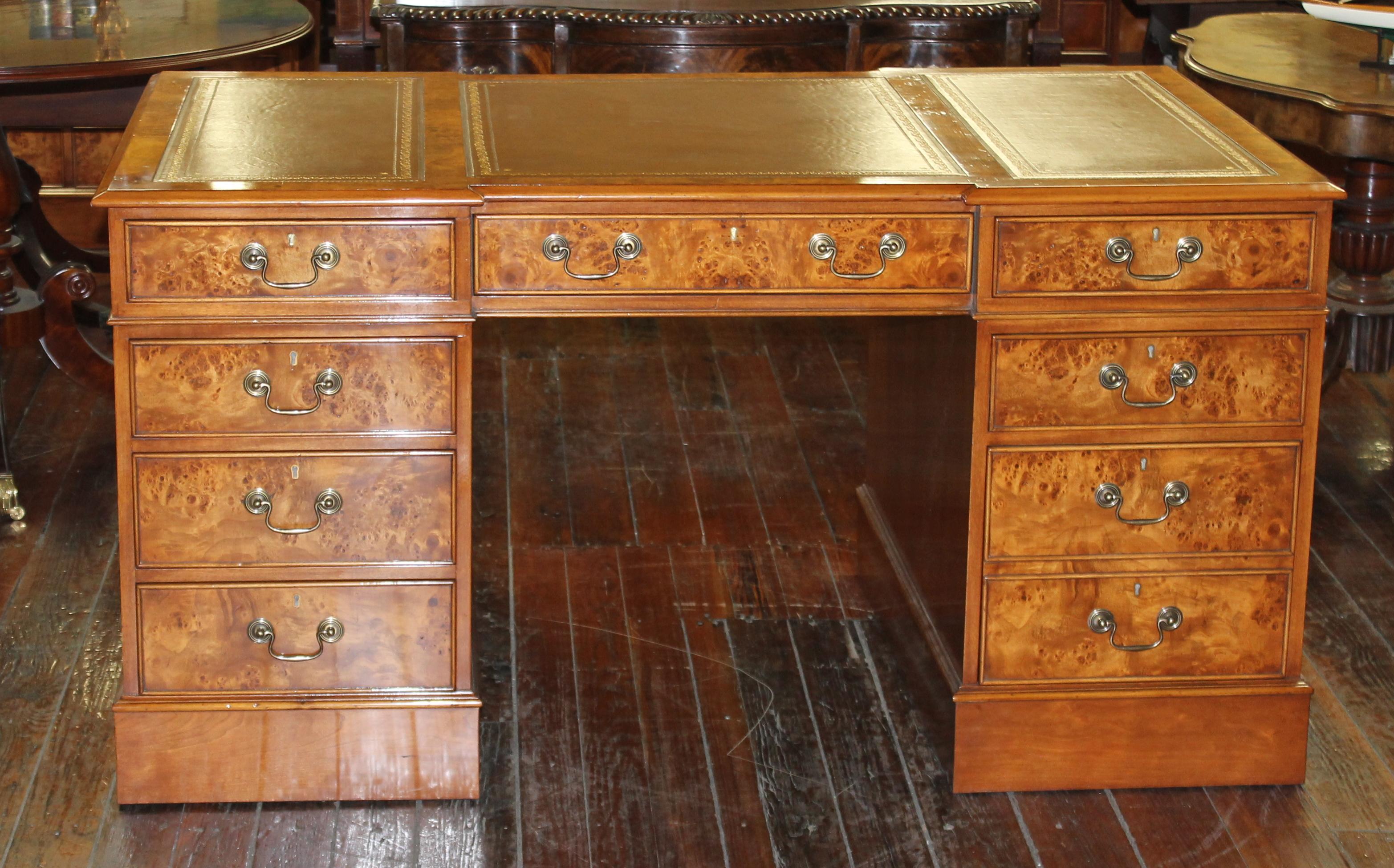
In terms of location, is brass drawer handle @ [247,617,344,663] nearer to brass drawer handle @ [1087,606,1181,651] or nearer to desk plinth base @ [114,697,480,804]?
desk plinth base @ [114,697,480,804]

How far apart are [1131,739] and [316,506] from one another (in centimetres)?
124

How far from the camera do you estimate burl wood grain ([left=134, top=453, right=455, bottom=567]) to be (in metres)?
2.40

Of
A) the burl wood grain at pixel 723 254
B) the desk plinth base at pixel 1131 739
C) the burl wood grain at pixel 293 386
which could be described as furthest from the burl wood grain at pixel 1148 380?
the burl wood grain at pixel 293 386

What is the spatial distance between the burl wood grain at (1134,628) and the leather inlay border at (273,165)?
103 centimetres

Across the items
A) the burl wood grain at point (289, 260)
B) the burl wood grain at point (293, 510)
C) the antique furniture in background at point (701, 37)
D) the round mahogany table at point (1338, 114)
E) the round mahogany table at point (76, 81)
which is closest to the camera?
the burl wood grain at point (289, 260)

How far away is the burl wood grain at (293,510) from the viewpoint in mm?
2404

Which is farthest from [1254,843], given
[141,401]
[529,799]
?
[141,401]

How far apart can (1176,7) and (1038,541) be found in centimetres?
277

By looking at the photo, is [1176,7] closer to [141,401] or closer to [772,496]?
[772,496]

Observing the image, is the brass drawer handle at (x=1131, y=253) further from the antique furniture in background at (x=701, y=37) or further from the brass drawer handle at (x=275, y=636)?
the antique furniture in background at (x=701, y=37)

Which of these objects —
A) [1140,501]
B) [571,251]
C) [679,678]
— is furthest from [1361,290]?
[571,251]

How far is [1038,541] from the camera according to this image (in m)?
2.50

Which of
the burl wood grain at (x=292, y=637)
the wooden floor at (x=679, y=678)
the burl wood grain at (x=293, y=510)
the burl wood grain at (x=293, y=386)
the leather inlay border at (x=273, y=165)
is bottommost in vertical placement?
the wooden floor at (x=679, y=678)

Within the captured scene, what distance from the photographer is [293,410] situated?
239cm
